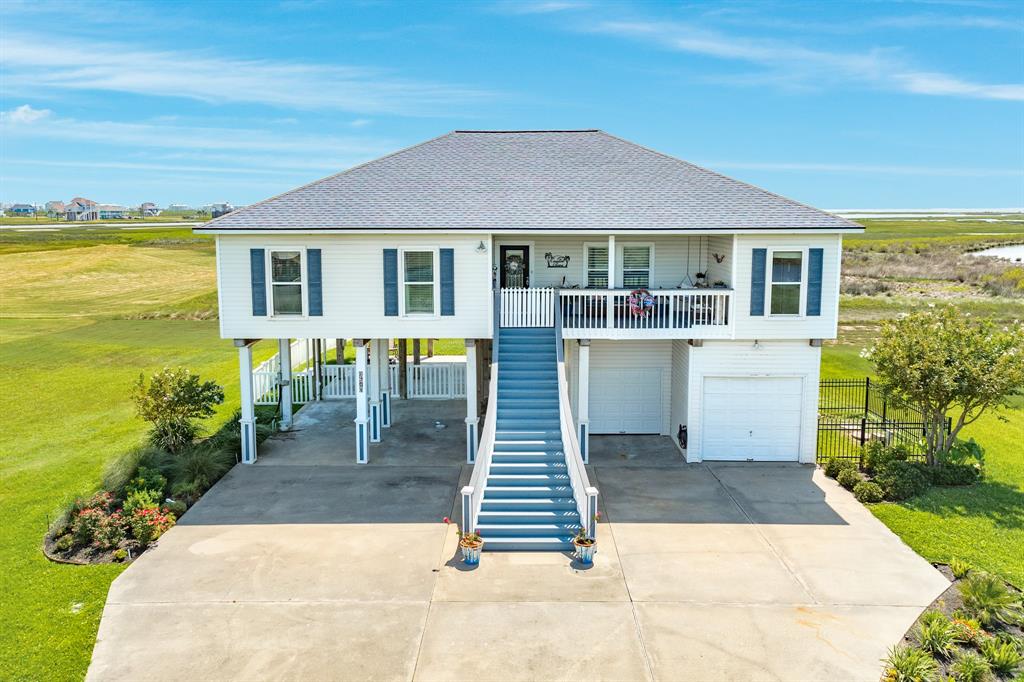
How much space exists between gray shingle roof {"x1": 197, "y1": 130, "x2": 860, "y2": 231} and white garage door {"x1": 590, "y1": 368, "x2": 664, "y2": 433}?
4.53 meters

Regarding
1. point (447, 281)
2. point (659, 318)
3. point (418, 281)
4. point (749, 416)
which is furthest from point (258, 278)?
point (749, 416)

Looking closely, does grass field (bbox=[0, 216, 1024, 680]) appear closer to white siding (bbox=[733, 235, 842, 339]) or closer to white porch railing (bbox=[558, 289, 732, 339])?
white siding (bbox=[733, 235, 842, 339])

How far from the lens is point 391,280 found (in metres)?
17.5

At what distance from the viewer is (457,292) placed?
58.2 feet

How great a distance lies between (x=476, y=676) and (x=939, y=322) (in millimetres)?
13614

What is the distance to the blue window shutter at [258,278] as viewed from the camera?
57.2ft

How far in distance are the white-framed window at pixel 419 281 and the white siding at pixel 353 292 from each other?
8.3 inches

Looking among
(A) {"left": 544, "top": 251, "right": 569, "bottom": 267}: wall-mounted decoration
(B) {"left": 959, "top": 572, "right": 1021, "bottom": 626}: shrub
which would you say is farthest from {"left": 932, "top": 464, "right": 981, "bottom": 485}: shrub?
(A) {"left": 544, "top": 251, "right": 569, "bottom": 267}: wall-mounted decoration

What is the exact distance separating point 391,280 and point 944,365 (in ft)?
40.2

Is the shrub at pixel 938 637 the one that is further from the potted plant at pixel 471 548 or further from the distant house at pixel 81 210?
the distant house at pixel 81 210

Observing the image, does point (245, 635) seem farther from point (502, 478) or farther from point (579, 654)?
point (502, 478)

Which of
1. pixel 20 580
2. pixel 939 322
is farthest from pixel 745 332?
pixel 20 580

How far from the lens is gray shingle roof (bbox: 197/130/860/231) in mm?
17219

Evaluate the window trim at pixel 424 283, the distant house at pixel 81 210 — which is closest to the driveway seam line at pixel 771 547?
the window trim at pixel 424 283
